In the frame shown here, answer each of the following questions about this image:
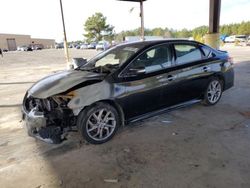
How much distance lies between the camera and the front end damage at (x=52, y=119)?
3355 millimetres

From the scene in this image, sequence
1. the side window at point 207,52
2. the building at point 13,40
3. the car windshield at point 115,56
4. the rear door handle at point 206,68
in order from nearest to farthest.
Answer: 1. the car windshield at point 115,56
2. the rear door handle at point 206,68
3. the side window at point 207,52
4. the building at point 13,40

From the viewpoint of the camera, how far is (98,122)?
3615 mm

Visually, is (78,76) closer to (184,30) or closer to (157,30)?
(184,30)

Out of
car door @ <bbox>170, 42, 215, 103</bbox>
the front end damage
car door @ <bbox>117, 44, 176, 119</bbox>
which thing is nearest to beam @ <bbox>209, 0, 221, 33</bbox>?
car door @ <bbox>170, 42, 215, 103</bbox>

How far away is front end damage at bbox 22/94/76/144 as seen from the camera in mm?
3355

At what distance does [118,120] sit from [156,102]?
2.55 feet

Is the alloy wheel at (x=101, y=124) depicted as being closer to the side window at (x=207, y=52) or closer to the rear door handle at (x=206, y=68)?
the rear door handle at (x=206, y=68)

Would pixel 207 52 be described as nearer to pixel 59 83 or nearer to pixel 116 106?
pixel 116 106

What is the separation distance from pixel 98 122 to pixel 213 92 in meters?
2.79

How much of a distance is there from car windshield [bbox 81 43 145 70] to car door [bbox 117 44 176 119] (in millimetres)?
235

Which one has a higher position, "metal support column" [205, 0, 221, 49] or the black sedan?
"metal support column" [205, 0, 221, 49]

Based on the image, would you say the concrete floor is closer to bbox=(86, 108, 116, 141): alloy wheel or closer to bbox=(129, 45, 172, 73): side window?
bbox=(86, 108, 116, 141): alloy wheel

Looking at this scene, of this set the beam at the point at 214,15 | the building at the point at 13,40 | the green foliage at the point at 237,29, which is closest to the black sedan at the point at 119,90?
the beam at the point at 214,15

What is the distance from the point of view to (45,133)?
334 cm
